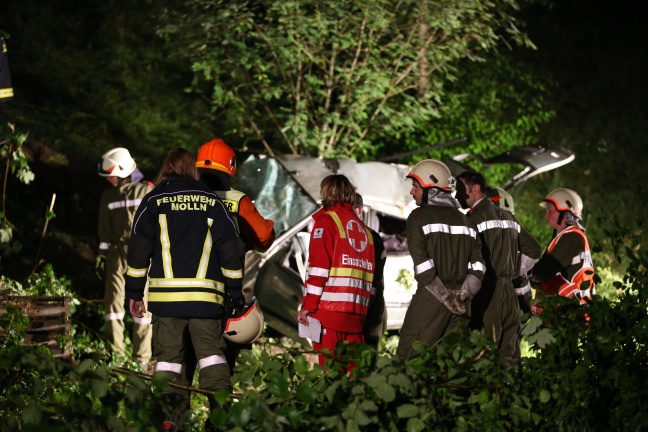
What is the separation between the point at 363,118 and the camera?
47.1ft

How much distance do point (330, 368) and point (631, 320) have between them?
5.03ft

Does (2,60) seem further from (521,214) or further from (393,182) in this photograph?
(521,214)

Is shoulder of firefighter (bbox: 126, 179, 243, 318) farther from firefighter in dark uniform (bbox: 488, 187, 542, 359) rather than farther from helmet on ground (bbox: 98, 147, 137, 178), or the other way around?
helmet on ground (bbox: 98, 147, 137, 178)

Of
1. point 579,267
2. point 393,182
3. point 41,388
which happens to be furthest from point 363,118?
point 41,388

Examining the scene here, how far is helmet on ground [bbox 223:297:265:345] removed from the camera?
627 cm

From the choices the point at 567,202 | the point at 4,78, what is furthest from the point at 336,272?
the point at 4,78

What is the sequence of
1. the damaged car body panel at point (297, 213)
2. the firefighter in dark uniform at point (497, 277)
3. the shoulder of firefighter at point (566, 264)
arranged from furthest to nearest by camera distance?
the damaged car body panel at point (297, 213) < the shoulder of firefighter at point (566, 264) < the firefighter in dark uniform at point (497, 277)

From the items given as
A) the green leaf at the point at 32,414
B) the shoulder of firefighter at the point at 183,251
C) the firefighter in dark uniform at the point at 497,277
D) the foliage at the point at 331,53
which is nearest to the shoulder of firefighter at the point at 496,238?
the firefighter in dark uniform at the point at 497,277

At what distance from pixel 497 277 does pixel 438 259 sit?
101cm

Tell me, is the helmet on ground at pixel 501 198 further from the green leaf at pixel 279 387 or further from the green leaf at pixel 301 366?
the green leaf at pixel 279 387

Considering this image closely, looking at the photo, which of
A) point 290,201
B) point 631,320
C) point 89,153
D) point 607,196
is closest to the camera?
point 631,320

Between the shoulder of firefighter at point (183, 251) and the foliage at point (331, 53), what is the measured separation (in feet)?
24.4

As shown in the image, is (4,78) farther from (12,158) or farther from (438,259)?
(438,259)

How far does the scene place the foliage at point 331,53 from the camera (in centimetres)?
1340
